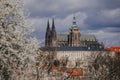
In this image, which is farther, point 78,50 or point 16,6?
point 78,50

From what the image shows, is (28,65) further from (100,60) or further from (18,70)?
(100,60)

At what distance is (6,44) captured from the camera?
56.9ft

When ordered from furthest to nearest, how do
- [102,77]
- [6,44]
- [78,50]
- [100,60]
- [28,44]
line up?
[78,50]
[100,60]
[102,77]
[28,44]
[6,44]

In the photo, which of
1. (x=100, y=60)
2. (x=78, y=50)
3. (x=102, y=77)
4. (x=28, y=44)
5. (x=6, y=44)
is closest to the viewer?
(x=6, y=44)

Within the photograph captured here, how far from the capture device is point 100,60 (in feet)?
205

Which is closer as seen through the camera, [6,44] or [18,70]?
[6,44]

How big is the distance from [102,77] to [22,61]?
2546 cm

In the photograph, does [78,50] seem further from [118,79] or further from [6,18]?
[6,18]

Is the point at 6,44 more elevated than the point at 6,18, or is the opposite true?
the point at 6,18

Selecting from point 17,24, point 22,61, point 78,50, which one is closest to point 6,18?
point 17,24

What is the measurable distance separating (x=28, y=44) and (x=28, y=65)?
1.07m

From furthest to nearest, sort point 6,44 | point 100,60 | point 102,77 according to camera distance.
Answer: point 100,60 → point 102,77 → point 6,44

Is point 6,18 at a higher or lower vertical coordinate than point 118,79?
higher

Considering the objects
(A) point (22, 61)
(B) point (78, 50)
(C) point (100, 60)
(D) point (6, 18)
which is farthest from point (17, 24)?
(B) point (78, 50)
